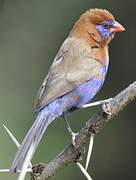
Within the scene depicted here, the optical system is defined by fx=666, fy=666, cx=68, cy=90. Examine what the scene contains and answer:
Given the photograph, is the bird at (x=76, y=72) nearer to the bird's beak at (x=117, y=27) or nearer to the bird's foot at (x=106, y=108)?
the bird's beak at (x=117, y=27)

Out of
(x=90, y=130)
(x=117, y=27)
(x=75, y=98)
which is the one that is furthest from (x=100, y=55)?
(x=90, y=130)

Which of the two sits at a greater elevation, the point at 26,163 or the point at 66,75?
the point at 66,75

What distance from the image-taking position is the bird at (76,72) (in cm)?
404

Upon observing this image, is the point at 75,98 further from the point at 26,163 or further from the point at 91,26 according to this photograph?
the point at 26,163

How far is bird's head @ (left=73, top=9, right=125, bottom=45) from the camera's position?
189 inches

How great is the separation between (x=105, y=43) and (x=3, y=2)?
4.41 metres

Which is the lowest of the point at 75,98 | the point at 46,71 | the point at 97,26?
the point at 75,98

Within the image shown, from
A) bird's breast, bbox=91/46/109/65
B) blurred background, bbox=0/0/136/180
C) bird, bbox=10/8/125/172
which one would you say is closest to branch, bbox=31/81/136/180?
bird, bbox=10/8/125/172

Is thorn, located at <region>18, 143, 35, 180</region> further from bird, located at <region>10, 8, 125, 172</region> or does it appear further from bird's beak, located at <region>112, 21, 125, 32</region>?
bird's beak, located at <region>112, 21, 125, 32</region>

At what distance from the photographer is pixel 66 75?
4.26 meters

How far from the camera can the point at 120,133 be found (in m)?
8.35

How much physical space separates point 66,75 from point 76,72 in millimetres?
67

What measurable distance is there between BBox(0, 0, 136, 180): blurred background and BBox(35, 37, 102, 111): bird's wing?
2.97 metres

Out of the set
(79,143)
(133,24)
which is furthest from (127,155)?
(79,143)
